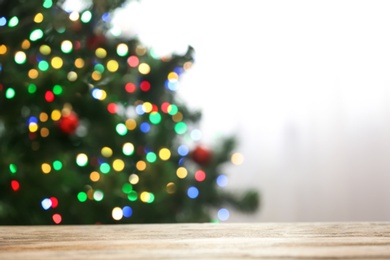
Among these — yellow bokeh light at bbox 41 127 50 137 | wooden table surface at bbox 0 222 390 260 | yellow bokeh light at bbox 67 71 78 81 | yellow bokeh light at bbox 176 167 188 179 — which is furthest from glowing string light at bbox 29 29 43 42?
wooden table surface at bbox 0 222 390 260

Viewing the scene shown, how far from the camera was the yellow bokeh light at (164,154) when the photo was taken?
1.76 metres

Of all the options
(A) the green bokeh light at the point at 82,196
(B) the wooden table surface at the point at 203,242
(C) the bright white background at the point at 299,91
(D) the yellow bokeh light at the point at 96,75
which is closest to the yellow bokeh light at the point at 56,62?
(D) the yellow bokeh light at the point at 96,75

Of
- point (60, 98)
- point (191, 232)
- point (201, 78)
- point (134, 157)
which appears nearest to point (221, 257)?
point (191, 232)

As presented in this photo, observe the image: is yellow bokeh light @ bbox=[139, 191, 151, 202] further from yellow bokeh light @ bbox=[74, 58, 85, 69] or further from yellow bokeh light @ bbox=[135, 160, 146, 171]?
yellow bokeh light @ bbox=[74, 58, 85, 69]

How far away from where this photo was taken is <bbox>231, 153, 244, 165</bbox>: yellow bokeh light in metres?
2.00

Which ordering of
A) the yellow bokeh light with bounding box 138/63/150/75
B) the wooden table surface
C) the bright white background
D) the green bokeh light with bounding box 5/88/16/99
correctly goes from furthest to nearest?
the bright white background → the yellow bokeh light with bounding box 138/63/150/75 → the green bokeh light with bounding box 5/88/16/99 → the wooden table surface

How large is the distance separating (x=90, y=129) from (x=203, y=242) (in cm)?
118

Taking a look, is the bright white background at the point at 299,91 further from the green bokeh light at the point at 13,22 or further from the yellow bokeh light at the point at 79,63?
the green bokeh light at the point at 13,22

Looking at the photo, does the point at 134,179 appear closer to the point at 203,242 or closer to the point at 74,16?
the point at 74,16

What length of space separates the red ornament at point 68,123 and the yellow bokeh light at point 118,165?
0.52 feet

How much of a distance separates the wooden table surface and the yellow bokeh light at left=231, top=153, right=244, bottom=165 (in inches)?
54.0

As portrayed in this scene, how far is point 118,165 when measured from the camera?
5.32 ft

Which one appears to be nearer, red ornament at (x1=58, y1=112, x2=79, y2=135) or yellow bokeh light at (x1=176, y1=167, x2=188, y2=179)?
red ornament at (x1=58, y1=112, x2=79, y2=135)

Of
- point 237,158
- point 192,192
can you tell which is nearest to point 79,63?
point 192,192
